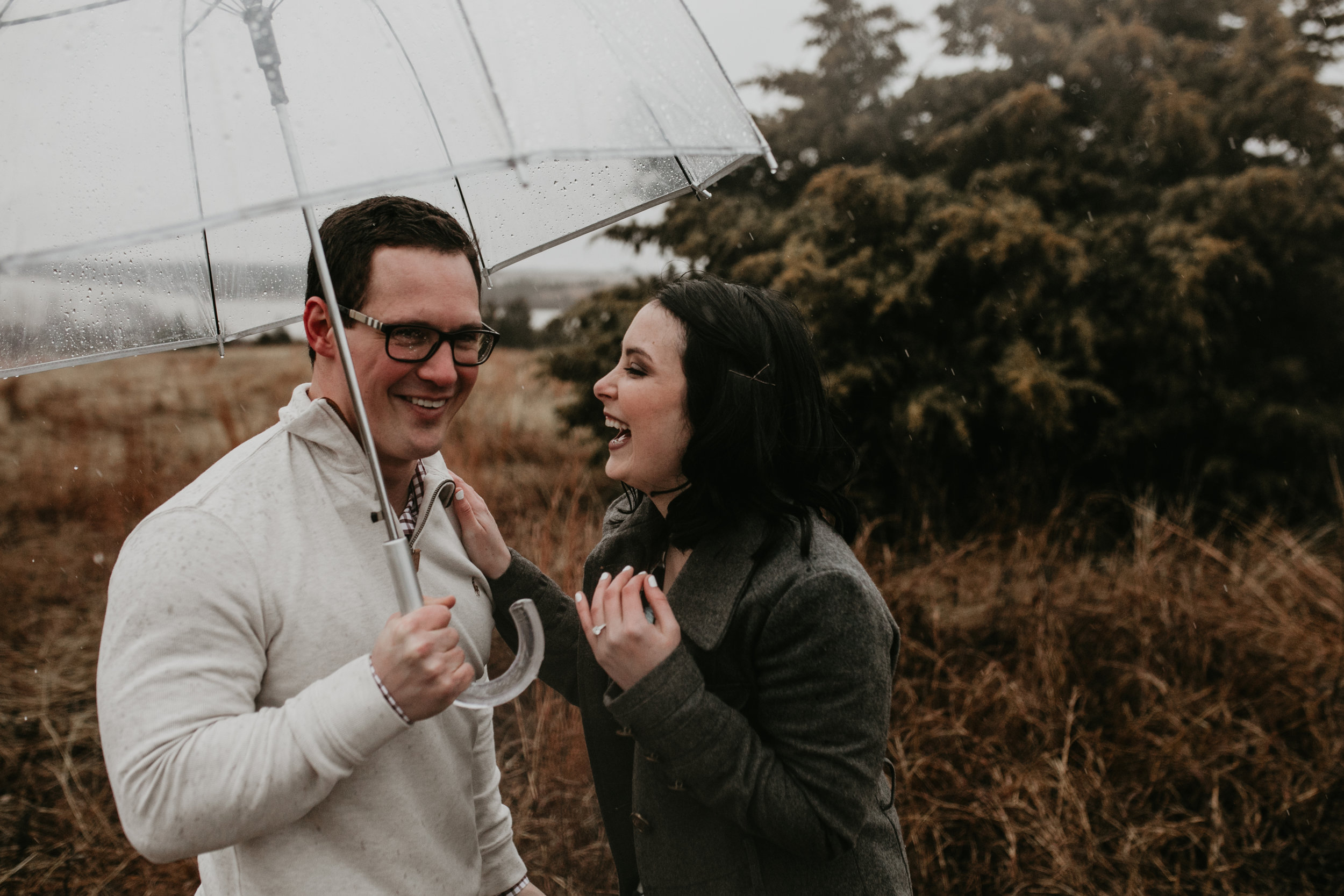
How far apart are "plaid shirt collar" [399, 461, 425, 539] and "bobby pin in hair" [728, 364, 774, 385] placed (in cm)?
76

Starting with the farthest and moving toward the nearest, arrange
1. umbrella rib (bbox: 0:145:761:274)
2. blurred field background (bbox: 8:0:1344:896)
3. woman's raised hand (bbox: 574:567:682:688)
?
blurred field background (bbox: 8:0:1344:896), woman's raised hand (bbox: 574:567:682:688), umbrella rib (bbox: 0:145:761:274)

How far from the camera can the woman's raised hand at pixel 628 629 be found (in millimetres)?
1697

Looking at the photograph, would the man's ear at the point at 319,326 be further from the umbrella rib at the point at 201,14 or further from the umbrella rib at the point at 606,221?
the umbrella rib at the point at 606,221

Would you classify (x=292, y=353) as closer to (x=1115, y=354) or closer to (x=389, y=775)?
(x=1115, y=354)

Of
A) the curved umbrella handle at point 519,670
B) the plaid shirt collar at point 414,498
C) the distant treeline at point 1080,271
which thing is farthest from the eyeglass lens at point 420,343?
the distant treeline at point 1080,271

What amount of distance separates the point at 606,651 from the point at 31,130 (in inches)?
54.9

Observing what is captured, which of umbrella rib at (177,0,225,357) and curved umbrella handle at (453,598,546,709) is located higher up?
umbrella rib at (177,0,225,357)

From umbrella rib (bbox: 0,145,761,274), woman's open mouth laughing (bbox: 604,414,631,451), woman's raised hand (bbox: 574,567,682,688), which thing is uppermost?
umbrella rib (bbox: 0,145,761,274)

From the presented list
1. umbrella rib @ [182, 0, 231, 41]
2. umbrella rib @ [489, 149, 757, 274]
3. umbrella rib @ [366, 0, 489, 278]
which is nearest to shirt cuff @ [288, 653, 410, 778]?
umbrella rib @ [366, 0, 489, 278]

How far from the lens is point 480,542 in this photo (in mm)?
2146

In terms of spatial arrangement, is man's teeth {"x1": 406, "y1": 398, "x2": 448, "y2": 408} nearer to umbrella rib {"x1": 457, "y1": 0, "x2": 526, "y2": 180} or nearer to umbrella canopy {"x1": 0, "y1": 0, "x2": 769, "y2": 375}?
umbrella canopy {"x1": 0, "y1": 0, "x2": 769, "y2": 375}

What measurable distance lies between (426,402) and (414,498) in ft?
1.01

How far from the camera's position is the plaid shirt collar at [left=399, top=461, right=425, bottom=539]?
6.45 ft

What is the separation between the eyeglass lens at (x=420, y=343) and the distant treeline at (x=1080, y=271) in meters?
3.69
